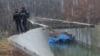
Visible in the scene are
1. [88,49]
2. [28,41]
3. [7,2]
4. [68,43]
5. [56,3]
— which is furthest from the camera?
[56,3]

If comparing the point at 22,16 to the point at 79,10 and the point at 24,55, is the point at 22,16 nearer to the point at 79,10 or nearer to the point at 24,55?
the point at 24,55

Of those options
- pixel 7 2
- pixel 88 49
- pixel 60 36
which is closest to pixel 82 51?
pixel 88 49

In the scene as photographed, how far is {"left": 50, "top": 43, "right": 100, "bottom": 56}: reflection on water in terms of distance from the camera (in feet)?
47.7

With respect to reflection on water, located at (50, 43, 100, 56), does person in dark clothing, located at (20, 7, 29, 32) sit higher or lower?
higher

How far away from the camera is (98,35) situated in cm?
1847

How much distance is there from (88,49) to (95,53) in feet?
3.23

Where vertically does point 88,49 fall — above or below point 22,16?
below

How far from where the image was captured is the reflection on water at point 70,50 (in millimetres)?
14531

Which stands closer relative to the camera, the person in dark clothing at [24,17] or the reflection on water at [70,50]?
the reflection on water at [70,50]

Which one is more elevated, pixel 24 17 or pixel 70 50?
pixel 24 17

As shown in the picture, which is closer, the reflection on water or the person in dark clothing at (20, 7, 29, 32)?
the reflection on water

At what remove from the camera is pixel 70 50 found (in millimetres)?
15977

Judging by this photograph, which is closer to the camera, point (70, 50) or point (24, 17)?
point (24, 17)

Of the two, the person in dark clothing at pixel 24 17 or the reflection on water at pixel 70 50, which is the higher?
the person in dark clothing at pixel 24 17
